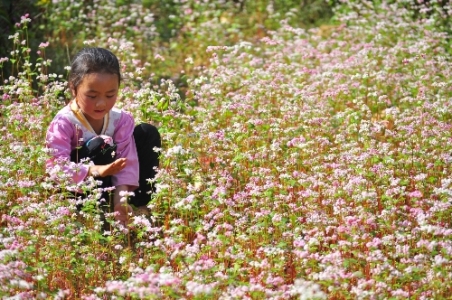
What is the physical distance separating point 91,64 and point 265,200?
1.56 metres

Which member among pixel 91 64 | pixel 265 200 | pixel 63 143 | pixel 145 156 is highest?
pixel 91 64

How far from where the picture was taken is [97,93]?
6137 millimetres

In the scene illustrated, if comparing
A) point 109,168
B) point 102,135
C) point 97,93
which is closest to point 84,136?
point 102,135

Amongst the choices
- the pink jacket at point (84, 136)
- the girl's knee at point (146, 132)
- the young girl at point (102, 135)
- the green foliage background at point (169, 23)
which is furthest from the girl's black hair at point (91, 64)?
the green foliage background at point (169, 23)

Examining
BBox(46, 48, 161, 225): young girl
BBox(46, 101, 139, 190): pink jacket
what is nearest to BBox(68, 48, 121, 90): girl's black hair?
BBox(46, 48, 161, 225): young girl

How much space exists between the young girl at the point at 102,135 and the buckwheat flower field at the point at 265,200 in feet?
0.64

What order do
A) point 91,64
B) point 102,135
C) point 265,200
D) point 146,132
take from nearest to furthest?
point 265,200 → point 91,64 → point 102,135 → point 146,132

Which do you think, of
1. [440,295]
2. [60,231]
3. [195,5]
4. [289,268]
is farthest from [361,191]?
[195,5]

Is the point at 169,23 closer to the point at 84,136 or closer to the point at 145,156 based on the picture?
the point at 145,156

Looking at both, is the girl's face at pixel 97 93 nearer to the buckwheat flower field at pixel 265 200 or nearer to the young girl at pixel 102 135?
the young girl at pixel 102 135

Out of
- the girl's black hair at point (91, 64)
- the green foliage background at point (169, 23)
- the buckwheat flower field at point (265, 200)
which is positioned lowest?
the buckwheat flower field at point (265, 200)

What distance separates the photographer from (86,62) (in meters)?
6.13

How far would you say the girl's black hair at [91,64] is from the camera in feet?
20.0

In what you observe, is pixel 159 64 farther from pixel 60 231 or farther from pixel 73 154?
pixel 60 231
